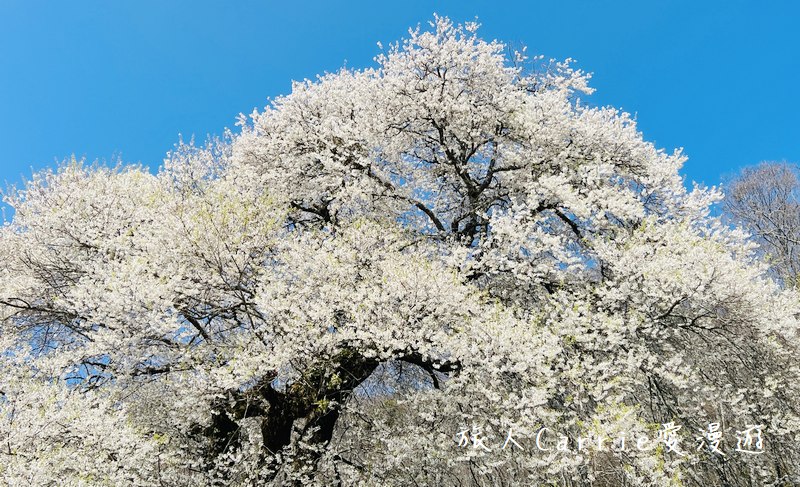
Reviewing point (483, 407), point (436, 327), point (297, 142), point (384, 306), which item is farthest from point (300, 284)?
point (297, 142)

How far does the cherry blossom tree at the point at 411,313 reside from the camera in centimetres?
706

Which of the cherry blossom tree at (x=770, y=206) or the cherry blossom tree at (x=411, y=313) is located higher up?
the cherry blossom tree at (x=770, y=206)

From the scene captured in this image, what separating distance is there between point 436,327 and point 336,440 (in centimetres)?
463

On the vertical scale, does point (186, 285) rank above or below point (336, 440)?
above

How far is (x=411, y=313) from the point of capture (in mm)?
7887

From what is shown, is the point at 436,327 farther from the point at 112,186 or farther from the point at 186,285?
the point at 112,186

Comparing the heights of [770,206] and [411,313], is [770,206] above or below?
above

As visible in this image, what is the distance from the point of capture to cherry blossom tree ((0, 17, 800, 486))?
23.2 ft

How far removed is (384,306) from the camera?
791cm

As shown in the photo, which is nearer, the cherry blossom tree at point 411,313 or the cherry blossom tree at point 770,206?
the cherry blossom tree at point 411,313

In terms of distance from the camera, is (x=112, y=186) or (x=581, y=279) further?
(x=112, y=186)

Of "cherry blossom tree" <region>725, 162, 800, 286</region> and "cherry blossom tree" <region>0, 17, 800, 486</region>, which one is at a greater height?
"cherry blossom tree" <region>725, 162, 800, 286</region>

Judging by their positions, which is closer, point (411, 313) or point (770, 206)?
point (411, 313)

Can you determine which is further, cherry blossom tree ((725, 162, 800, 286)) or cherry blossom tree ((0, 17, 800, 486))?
cherry blossom tree ((725, 162, 800, 286))
